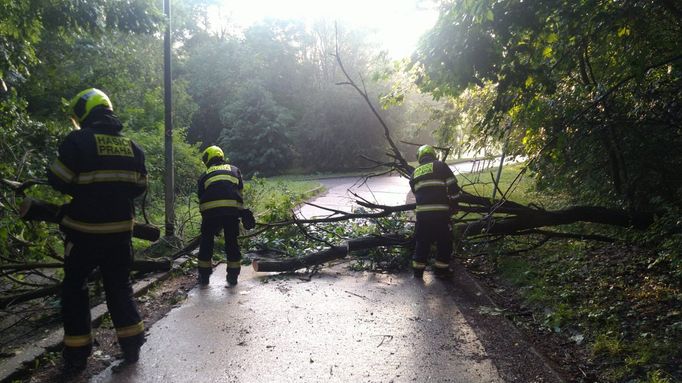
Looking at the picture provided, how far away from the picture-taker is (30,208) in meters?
3.75

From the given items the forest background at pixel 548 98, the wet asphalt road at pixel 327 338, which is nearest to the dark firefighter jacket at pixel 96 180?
the wet asphalt road at pixel 327 338

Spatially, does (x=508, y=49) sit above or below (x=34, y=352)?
above

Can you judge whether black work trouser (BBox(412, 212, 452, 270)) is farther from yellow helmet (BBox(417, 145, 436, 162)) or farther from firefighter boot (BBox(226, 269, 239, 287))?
firefighter boot (BBox(226, 269, 239, 287))

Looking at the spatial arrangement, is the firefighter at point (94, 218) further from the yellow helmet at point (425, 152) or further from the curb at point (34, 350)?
the yellow helmet at point (425, 152)

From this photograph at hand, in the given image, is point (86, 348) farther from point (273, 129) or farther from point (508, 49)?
point (273, 129)

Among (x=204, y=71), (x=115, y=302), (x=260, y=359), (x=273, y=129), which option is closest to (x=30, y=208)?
(x=115, y=302)

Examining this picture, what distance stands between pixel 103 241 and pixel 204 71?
3627 cm

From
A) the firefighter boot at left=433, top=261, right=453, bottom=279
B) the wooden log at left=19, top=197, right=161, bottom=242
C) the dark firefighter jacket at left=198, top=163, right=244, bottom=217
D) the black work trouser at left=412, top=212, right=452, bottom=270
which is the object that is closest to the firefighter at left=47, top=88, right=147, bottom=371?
the wooden log at left=19, top=197, right=161, bottom=242

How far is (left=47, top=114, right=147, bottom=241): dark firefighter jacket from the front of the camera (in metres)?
3.61

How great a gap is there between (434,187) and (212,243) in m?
3.09

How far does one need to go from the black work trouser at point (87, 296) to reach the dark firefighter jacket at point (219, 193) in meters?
→ 2.37

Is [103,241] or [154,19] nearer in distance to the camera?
[103,241]

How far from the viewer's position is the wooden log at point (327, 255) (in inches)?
267

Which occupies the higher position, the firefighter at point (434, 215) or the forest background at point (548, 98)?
the forest background at point (548, 98)
